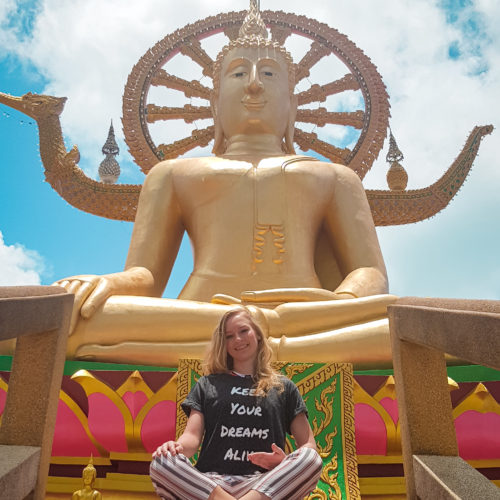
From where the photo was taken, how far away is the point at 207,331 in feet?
9.57

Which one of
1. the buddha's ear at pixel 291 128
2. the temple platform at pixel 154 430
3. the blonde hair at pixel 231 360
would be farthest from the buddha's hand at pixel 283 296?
the buddha's ear at pixel 291 128

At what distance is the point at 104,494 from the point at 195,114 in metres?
4.19

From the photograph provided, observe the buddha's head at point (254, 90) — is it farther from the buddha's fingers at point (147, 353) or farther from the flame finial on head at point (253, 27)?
the buddha's fingers at point (147, 353)

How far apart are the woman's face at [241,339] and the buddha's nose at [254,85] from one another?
10.6 feet

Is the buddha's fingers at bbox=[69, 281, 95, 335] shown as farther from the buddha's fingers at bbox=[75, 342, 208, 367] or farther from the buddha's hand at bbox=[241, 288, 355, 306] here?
the buddha's hand at bbox=[241, 288, 355, 306]

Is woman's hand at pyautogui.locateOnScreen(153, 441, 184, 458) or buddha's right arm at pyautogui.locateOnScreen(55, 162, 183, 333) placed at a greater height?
buddha's right arm at pyautogui.locateOnScreen(55, 162, 183, 333)

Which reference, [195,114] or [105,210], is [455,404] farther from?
[195,114]

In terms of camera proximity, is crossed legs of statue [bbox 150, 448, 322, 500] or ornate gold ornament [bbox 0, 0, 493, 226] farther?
ornate gold ornament [bbox 0, 0, 493, 226]

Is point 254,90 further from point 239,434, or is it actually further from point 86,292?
point 239,434

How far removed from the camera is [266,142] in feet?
16.1

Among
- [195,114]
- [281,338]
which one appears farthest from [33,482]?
[195,114]

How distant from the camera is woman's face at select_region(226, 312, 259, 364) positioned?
1.85 metres

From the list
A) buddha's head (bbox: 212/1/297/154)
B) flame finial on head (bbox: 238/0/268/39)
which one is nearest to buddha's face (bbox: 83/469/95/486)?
buddha's head (bbox: 212/1/297/154)

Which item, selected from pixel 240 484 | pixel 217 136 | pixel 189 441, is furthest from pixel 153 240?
pixel 240 484
